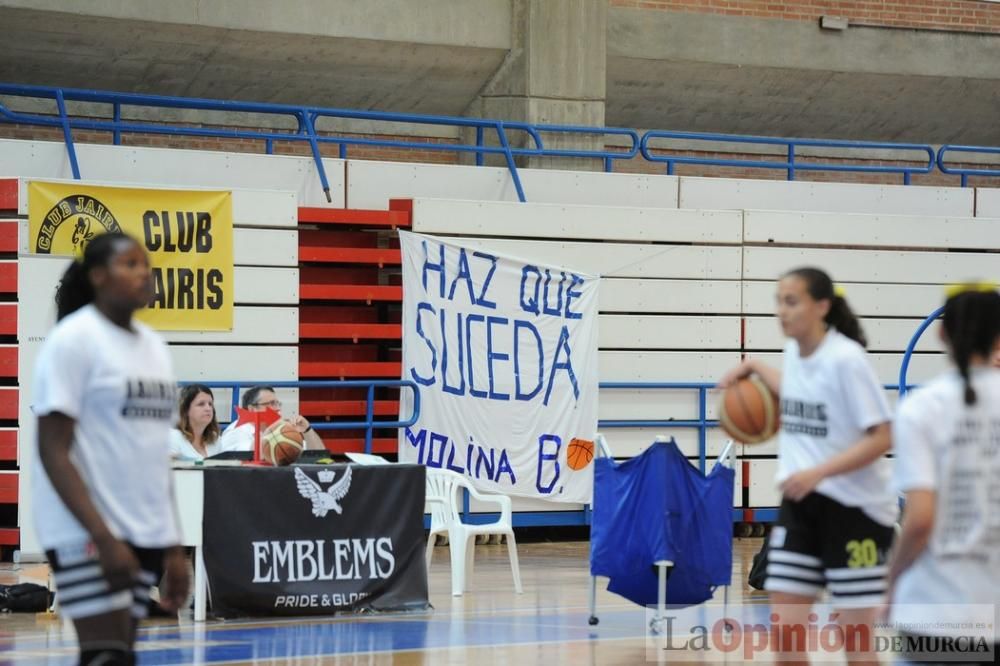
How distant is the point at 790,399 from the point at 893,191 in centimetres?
1161

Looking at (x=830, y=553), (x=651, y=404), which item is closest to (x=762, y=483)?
(x=651, y=404)

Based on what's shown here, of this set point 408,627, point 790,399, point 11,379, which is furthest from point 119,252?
point 11,379

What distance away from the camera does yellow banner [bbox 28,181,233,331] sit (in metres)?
12.9

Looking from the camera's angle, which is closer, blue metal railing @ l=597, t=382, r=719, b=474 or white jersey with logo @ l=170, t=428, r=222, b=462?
white jersey with logo @ l=170, t=428, r=222, b=462

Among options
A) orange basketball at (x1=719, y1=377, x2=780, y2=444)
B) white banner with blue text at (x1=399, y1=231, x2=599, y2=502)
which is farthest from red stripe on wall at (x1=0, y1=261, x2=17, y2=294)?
orange basketball at (x1=719, y1=377, x2=780, y2=444)

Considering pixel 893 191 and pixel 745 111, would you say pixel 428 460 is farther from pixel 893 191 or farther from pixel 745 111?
pixel 745 111

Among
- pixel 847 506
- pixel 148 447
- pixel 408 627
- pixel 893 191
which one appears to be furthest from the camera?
pixel 893 191

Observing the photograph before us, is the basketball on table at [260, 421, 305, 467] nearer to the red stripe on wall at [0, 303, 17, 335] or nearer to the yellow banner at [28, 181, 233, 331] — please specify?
the yellow banner at [28, 181, 233, 331]

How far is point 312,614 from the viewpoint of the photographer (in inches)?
384

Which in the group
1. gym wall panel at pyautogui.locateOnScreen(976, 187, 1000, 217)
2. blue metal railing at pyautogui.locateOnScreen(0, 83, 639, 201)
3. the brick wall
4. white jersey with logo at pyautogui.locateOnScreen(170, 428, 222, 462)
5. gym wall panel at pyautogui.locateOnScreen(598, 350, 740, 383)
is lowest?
white jersey with logo at pyautogui.locateOnScreen(170, 428, 222, 462)

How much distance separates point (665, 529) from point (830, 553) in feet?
9.92

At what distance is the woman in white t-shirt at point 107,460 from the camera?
14.4ft

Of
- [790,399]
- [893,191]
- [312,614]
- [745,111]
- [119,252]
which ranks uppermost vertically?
[745,111]

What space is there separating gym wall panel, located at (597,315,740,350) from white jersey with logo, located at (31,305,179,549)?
10.9 metres
